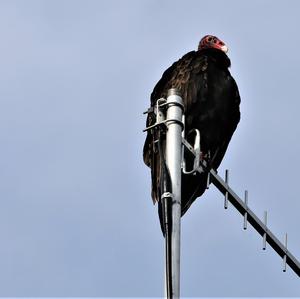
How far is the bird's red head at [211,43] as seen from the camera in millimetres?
13109

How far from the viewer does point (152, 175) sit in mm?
9766

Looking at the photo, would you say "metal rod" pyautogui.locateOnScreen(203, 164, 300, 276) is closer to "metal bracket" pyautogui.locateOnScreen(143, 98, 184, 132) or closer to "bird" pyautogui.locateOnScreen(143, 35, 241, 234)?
"metal bracket" pyautogui.locateOnScreen(143, 98, 184, 132)

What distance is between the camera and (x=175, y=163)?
628 cm

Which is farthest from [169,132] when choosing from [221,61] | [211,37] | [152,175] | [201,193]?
[211,37]

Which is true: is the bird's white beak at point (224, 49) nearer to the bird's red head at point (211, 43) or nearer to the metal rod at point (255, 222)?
the bird's red head at point (211, 43)

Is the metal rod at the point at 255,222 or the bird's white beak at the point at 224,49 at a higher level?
the bird's white beak at the point at 224,49

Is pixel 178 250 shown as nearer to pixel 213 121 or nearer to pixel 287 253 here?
pixel 287 253

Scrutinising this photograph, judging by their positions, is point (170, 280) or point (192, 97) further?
point (192, 97)

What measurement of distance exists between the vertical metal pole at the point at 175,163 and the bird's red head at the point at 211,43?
6.46m

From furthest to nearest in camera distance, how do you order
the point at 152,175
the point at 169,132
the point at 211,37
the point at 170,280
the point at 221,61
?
the point at 211,37
the point at 221,61
the point at 152,175
the point at 169,132
the point at 170,280

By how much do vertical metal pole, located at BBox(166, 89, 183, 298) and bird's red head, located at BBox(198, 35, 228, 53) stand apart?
254 inches

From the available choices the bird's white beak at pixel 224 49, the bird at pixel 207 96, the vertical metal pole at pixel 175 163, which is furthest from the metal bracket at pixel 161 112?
the bird's white beak at pixel 224 49

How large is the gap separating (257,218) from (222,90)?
4.99m

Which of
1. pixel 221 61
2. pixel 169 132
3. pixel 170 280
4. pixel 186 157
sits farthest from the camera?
pixel 221 61
